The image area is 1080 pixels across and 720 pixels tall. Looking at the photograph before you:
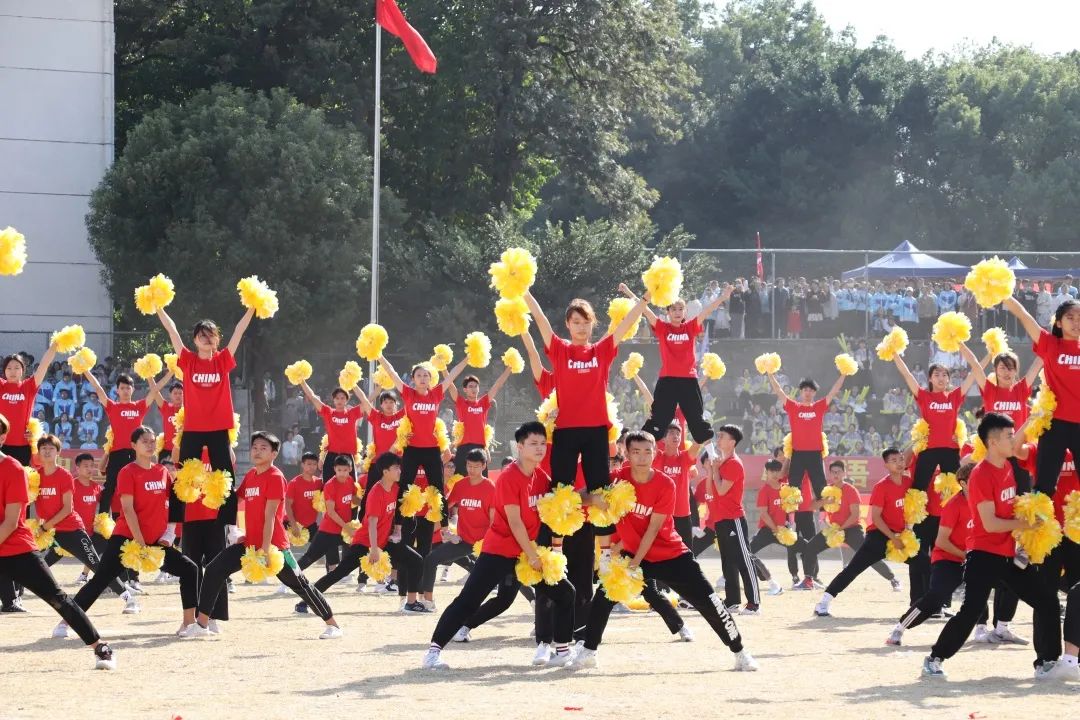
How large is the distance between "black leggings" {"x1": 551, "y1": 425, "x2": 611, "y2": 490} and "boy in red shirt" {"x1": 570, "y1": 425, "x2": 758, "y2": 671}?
34 cm

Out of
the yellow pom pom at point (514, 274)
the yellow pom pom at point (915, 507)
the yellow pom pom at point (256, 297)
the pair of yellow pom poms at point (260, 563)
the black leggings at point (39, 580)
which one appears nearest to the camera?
the black leggings at point (39, 580)

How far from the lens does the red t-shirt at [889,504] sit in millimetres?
14305

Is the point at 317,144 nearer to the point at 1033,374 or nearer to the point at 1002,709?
the point at 1033,374

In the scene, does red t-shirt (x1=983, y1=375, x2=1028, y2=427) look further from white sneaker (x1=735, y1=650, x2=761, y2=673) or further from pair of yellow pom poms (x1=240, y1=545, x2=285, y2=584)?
pair of yellow pom poms (x1=240, y1=545, x2=285, y2=584)

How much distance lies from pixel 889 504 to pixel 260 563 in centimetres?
574

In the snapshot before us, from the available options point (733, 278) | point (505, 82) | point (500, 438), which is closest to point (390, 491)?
point (500, 438)

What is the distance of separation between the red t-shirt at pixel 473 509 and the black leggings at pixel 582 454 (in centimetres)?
416

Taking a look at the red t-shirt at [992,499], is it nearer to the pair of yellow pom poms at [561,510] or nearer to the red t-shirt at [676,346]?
the pair of yellow pom poms at [561,510]

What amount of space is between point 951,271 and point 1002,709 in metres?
22.0

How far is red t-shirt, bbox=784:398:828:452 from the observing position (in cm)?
1870

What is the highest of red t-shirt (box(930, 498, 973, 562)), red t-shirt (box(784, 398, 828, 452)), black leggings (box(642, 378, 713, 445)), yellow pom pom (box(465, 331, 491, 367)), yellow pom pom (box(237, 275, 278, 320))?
yellow pom pom (box(237, 275, 278, 320))

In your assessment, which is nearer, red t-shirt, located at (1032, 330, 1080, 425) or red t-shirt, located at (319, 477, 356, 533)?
red t-shirt, located at (1032, 330, 1080, 425)

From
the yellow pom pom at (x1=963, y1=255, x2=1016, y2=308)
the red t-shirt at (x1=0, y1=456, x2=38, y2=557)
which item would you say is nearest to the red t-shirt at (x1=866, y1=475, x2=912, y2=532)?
the yellow pom pom at (x1=963, y1=255, x2=1016, y2=308)

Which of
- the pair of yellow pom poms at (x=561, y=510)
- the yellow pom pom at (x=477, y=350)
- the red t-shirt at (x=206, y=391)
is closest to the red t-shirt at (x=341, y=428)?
the yellow pom pom at (x=477, y=350)
